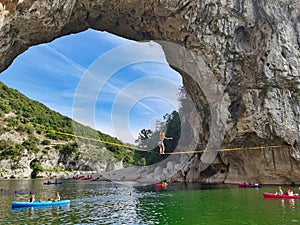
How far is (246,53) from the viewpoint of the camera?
80.6ft

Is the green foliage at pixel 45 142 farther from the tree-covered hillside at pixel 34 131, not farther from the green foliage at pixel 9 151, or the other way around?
the green foliage at pixel 9 151

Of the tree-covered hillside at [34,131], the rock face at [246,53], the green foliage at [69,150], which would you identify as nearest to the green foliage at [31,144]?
the tree-covered hillside at [34,131]

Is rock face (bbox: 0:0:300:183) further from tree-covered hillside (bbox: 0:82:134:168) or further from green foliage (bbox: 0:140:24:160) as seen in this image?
green foliage (bbox: 0:140:24:160)

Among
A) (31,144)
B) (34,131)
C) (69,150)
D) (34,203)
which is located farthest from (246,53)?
(34,131)

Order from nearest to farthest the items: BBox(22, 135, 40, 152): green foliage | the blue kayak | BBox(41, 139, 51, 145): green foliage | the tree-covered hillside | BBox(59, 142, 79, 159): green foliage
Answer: the blue kayak
the tree-covered hillside
BBox(22, 135, 40, 152): green foliage
BBox(41, 139, 51, 145): green foliage
BBox(59, 142, 79, 159): green foliage

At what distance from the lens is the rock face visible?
72.8ft

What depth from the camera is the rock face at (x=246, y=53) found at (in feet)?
72.8

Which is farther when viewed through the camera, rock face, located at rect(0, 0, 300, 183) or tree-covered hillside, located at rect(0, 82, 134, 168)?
tree-covered hillside, located at rect(0, 82, 134, 168)

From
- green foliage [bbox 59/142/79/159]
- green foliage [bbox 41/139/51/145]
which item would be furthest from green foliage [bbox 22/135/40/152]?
green foliage [bbox 59/142/79/159]

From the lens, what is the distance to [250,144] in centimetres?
2495

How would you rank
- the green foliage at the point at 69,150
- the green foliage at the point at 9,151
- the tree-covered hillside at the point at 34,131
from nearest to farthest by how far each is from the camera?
the green foliage at the point at 9,151 < the tree-covered hillside at the point at 34,131 < the green foliage at the point at 69,150

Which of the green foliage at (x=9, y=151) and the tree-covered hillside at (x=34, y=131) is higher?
the tree-covered hillside at (x=34, y=131)

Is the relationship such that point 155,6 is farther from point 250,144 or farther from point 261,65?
point 250,144

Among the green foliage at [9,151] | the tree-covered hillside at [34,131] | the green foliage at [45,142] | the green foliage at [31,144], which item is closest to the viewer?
the green foliage at [9,151]
